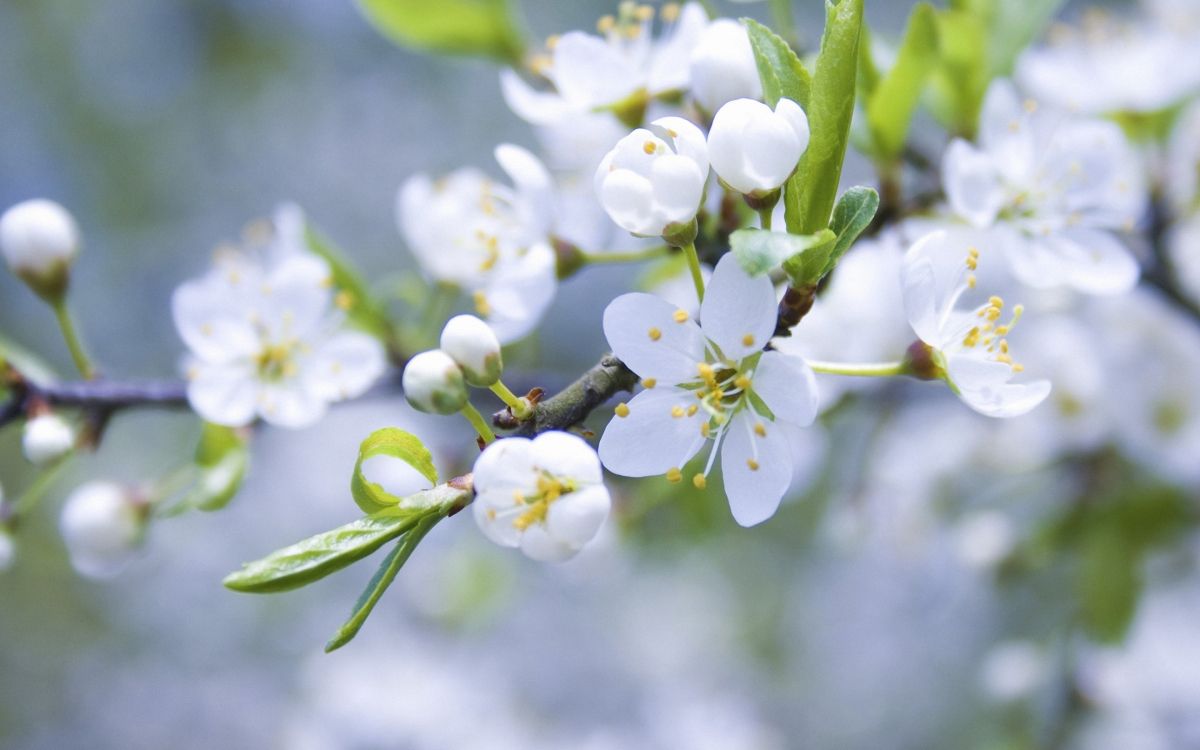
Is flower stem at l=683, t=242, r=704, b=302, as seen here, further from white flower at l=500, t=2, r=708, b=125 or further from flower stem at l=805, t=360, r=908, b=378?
white flower at l=500, t=2, r=708, b=125

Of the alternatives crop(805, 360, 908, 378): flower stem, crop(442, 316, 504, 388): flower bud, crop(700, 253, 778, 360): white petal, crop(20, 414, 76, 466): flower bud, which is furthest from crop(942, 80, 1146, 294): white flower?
crop(20, 414, 76, 466): flower bud

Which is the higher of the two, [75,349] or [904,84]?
[904,84]

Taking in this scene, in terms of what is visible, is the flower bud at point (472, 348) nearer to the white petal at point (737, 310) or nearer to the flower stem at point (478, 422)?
the flower stem at point (478, 422)

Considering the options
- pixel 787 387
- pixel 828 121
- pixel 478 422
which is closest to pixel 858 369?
pixel 787 387

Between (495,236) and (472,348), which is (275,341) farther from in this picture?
(472,348)

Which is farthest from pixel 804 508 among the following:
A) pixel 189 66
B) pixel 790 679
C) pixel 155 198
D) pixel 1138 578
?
pixel 189 66

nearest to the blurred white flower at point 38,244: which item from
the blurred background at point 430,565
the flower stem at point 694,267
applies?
the blurred background at point 430,565
